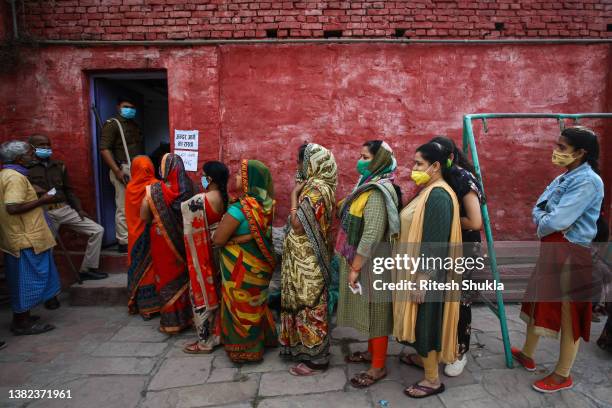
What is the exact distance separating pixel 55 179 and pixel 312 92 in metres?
3.13

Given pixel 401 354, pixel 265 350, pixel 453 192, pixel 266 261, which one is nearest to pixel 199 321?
pixel 265 350

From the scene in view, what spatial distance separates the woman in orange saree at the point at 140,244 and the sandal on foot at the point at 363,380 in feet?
7.23

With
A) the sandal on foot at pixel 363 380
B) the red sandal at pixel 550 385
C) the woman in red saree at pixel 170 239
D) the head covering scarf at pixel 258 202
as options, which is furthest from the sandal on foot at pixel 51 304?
the red sandal at pixel 550 385

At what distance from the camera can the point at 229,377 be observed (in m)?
2.96

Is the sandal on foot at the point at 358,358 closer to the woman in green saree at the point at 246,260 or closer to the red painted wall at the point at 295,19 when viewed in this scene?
the woman in green saree at the point at 246,260

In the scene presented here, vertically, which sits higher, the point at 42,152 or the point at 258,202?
the point at 42,152

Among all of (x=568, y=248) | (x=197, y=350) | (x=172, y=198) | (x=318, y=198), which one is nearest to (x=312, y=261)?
(x=318, y=198)

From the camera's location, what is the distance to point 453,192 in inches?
101

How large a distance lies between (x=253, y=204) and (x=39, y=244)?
2320 millimetres

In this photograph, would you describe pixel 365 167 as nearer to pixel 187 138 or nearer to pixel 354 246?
pixel 354 246

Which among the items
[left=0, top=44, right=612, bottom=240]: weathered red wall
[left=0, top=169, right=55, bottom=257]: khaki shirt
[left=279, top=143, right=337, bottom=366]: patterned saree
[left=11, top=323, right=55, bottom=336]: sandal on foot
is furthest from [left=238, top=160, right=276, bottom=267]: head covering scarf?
[left=11, top=323, right=55, bottom=336]: sandal on foot

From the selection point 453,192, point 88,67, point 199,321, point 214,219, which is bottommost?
point 199,321

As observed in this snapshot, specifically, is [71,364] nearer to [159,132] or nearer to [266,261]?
[266,261]

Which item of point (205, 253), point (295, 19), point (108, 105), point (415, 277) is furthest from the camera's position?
point (108, 105)
